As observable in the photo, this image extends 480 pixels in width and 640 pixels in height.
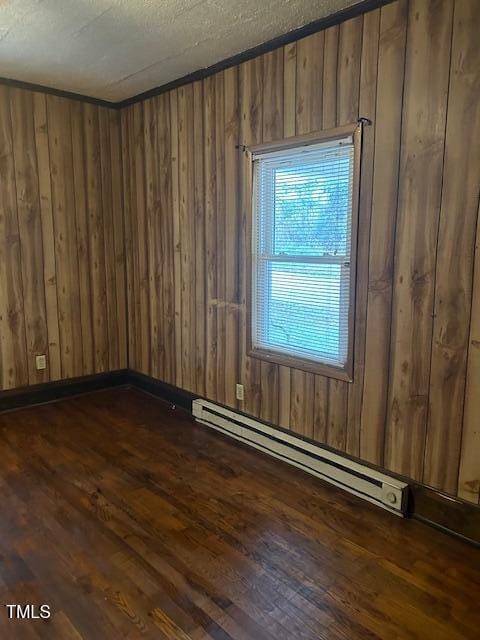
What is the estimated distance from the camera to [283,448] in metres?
2.95

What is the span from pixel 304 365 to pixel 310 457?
0.55 metres

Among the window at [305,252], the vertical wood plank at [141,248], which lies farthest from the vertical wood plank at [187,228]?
the window at [305,252]

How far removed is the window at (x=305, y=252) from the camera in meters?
2.59

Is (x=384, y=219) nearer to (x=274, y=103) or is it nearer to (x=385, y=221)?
(x=385, y=221)

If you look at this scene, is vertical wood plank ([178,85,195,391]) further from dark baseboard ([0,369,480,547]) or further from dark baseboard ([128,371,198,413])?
dark baseboard ([0,369,480,547])

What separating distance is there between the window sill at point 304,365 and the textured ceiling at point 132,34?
1897 millimetres

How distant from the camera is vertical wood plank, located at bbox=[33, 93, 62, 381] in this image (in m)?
3.71

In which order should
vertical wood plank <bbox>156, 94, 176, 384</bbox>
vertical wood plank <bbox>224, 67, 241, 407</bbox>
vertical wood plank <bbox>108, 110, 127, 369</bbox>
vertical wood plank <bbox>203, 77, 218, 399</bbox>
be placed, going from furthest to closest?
vertical wood plank <bbox>108, 110, 127, 369</bbox> < vertical wood plank <bbox>156, 94, 176, 384</bbox> < vertical wood plank <bbox>203, 77, 218, 399</bbox> < vertical wood plank <bbox>224, 67, 241, 407</bbox>

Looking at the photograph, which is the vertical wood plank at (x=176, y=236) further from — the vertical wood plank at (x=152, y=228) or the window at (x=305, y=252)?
the window at (x=305, y=252)

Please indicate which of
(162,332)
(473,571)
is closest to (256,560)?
(473,571)

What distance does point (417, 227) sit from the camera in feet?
7.41

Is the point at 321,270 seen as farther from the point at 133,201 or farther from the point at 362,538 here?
the point at 133,201

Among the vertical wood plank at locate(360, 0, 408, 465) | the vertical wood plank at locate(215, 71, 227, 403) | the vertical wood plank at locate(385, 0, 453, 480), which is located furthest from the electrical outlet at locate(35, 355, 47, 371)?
the vertical wood plank at locate(385, 0, 453, 480)

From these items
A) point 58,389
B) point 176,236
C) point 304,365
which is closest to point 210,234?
point 176,236
